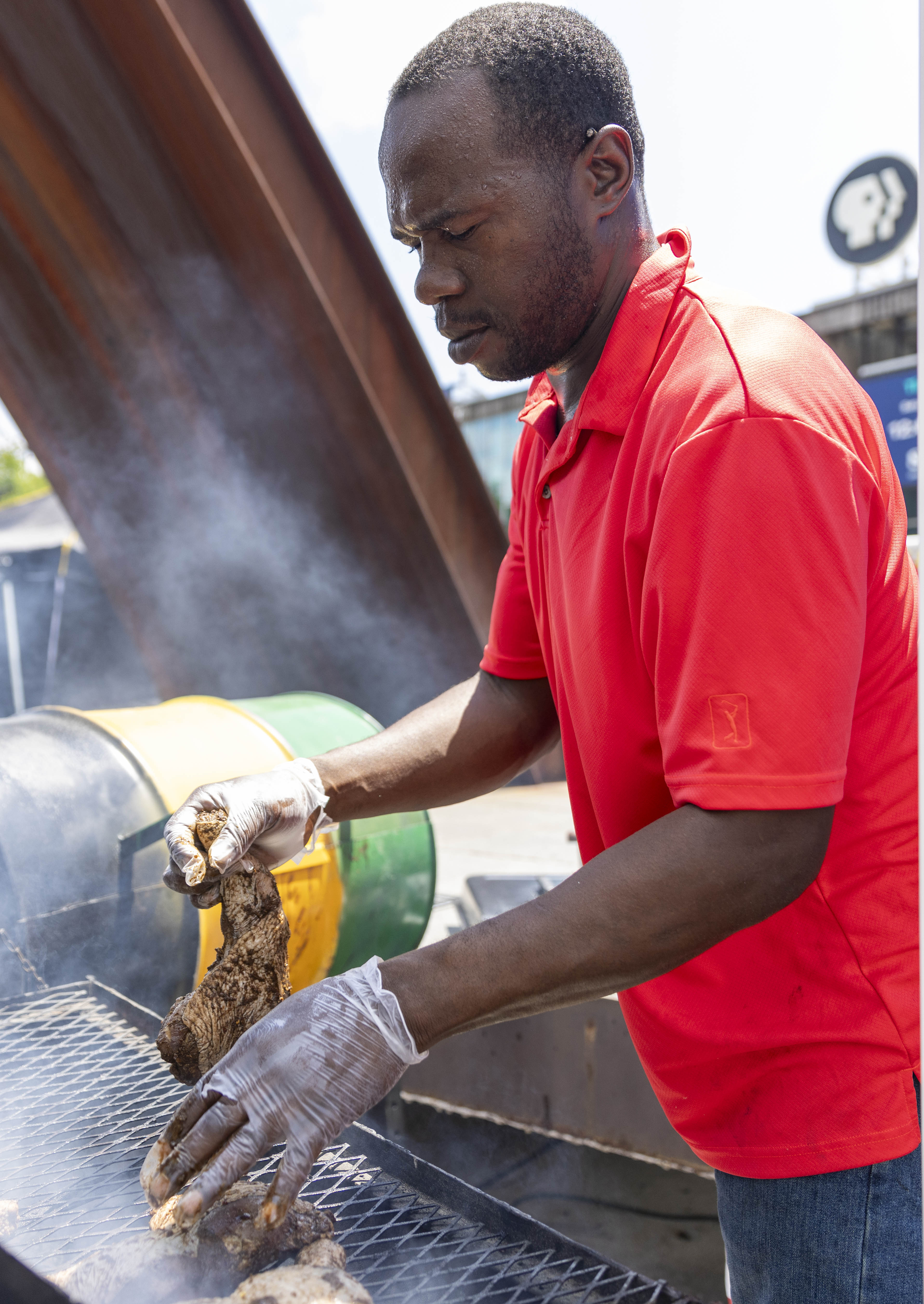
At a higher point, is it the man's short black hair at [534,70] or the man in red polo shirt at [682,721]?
the man's short black hair at [534,70]

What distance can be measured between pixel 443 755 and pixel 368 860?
1.34 m

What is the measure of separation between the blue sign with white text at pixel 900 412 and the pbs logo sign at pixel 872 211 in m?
1.71

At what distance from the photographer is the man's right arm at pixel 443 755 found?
1942 millimetres

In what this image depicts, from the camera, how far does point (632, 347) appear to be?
4.51ft

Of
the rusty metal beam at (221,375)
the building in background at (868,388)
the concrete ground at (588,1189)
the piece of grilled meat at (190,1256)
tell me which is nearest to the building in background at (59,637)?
the rusty metal beam at (221,375)

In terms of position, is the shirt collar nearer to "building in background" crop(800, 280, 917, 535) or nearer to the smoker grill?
the smoker grill

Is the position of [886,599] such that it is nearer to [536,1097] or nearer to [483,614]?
[536,1097]

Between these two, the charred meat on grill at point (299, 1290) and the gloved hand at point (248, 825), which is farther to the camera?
the gloved hand at point (248, 825)

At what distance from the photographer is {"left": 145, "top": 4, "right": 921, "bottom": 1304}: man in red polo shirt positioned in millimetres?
1088

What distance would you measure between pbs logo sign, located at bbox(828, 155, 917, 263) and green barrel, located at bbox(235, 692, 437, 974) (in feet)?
25.8

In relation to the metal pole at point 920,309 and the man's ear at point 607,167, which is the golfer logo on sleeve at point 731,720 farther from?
the man's ear at point 607,167

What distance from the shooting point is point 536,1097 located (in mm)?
3428

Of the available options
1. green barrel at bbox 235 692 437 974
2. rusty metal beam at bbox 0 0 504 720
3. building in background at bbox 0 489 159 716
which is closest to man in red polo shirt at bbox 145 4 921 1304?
green barrel at bbox 235 692 437 974

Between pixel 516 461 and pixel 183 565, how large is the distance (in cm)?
503
